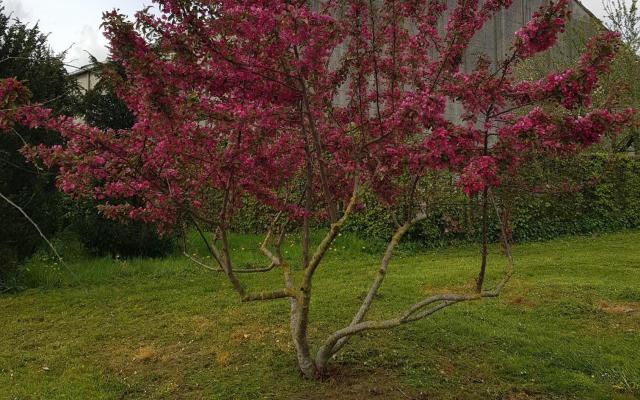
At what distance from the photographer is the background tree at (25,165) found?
20.8 ft

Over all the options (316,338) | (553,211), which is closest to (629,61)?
(553,211)

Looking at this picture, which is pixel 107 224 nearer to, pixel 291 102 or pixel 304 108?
pixel 304 108

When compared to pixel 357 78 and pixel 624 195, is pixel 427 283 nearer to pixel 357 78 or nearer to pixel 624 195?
pixel 357 78

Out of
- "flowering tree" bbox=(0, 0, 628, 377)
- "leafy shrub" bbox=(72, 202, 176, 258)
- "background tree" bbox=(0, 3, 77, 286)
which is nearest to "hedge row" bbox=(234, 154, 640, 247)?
"leafy shrub" bbox=(72, 202, 176, 258)

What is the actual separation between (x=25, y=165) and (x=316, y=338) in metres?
4.26

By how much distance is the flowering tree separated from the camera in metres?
2.88

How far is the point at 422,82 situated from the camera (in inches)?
144

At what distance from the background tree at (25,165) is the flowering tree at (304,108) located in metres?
3.45

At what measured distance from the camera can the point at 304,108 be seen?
11.4 feet

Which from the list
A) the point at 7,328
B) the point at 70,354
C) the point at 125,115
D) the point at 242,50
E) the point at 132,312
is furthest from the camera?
the point at 125,115

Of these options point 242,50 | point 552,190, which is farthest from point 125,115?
point 552,190

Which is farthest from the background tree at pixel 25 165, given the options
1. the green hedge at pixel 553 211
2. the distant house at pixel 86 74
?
the green hedge at pixel 553 211

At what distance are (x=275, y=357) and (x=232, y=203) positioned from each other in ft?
3.93

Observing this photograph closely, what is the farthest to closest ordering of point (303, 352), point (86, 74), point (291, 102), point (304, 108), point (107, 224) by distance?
point (86, 74)
point (107, 224)
point (303, 352)
point (304, 108)
point (291, 102)
